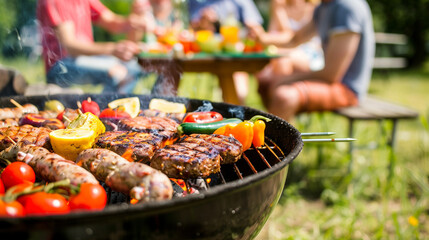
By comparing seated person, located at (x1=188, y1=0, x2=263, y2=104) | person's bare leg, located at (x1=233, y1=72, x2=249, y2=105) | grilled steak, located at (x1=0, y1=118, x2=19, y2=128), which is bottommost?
person's bare leg, located at (x1=233, y1=72, x2=249, y2=105)

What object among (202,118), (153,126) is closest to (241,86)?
(202,118)

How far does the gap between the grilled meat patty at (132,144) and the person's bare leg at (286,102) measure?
2.76m

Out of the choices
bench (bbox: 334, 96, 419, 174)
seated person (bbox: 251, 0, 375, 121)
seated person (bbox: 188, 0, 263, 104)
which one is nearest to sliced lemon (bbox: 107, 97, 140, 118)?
seated person (bbox: 251, 0, 375, 121)

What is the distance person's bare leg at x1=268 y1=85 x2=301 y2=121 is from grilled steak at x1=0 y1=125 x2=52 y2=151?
3008 mm

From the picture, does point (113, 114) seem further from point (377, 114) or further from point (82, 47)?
point (377, 114)

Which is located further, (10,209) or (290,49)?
(290,49)

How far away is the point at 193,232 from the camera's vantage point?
136 centimetres

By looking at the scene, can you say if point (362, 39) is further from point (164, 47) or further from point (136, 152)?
point (136, 152)

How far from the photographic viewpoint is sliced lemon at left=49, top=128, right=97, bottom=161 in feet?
6.11

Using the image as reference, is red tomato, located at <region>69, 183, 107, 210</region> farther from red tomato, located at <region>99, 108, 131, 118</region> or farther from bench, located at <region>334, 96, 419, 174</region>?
bench, located at <region>334, 96, 419, 174</region>

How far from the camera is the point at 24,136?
199 centimetres

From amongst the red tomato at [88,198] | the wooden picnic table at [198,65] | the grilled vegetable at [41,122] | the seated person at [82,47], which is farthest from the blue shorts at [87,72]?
the red tomato at [88,198]

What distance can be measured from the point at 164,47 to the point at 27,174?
376 centimetres

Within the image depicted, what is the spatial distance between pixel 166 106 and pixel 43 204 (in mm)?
1434
